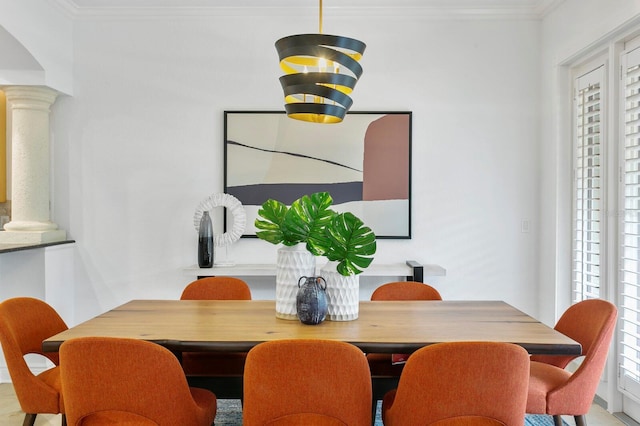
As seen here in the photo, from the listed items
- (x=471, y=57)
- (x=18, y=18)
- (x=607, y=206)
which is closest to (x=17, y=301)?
(x=18, y=18)

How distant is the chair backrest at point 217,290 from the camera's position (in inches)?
125

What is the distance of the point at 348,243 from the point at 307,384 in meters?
0.75

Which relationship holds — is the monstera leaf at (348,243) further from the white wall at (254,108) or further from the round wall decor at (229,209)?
the white wall at (254,108)

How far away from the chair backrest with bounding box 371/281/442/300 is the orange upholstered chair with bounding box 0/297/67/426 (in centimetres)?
169

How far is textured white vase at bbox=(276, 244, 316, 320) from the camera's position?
241cm

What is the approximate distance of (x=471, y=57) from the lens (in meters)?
4.26

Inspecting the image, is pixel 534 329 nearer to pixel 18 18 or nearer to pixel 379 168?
pixel 379 168

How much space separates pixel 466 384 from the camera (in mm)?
1701

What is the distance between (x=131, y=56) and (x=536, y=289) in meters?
3.67

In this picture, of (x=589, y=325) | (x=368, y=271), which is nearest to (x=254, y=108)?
(x=368, y=271)

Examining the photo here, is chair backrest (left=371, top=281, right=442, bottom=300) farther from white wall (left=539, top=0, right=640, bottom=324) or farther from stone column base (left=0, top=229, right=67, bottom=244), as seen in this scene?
stone column base (left=0, top=229, right=67, bottom=244)

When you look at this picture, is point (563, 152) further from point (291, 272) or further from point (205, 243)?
point (205, 243)

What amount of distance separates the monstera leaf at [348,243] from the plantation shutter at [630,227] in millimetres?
1611

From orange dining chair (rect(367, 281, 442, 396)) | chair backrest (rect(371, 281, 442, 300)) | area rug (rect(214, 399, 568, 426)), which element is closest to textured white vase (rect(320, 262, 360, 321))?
orange dining chair (rect(367, 281, 442, 396))
